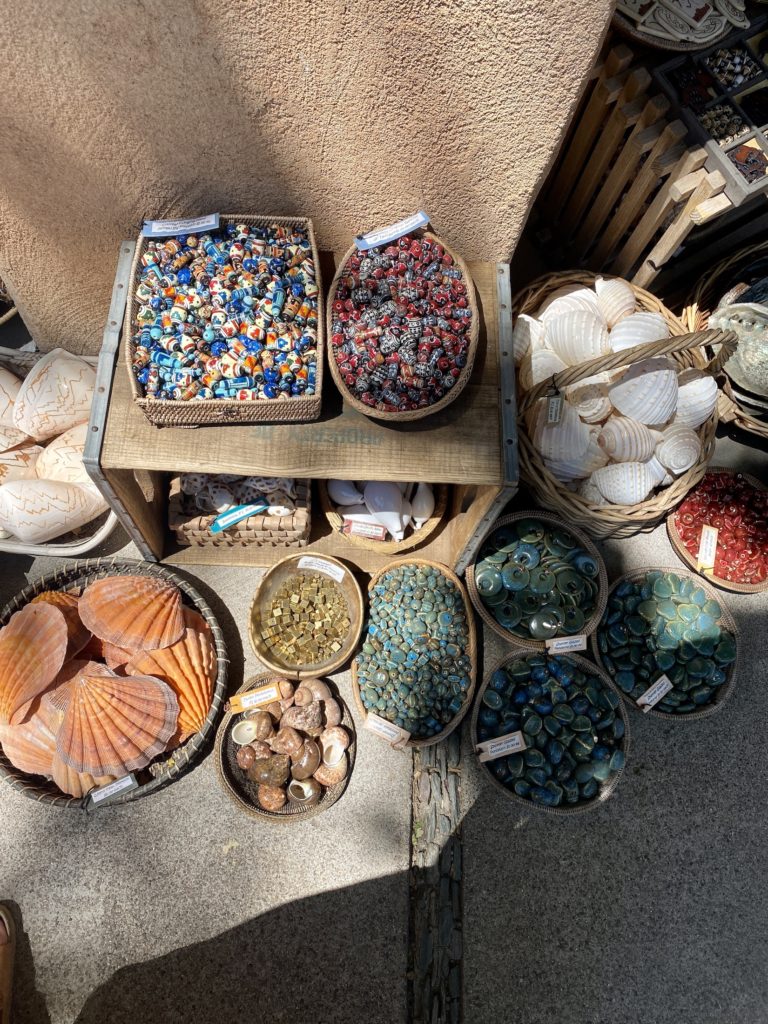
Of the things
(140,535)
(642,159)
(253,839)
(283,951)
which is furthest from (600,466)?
(283,951)

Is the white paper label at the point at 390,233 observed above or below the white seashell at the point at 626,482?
above

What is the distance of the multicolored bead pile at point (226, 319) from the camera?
1336 millimetres

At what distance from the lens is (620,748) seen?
1.71m

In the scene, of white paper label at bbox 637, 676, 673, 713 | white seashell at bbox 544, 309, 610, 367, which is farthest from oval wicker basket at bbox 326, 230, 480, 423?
white paper label at bbox 637, 676, 673, 713

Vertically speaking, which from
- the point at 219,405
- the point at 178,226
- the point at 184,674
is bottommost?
the point at 184,674

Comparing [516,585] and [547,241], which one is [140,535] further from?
[547,241]

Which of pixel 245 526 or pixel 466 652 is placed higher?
pixel 245 526

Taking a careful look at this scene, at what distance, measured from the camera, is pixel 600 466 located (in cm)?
179

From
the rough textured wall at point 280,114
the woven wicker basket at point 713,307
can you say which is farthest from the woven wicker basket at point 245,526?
the woven wicker basket at point 713,307

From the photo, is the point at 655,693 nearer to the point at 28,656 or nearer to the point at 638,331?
the point at 638,331

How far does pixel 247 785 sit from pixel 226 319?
1.18 m

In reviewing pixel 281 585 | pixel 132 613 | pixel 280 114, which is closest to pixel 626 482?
pixel 281 585

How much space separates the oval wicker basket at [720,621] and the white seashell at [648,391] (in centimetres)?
47

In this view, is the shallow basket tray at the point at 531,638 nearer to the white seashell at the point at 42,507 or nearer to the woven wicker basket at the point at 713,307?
the woven wicker basket at the point at 713,307
